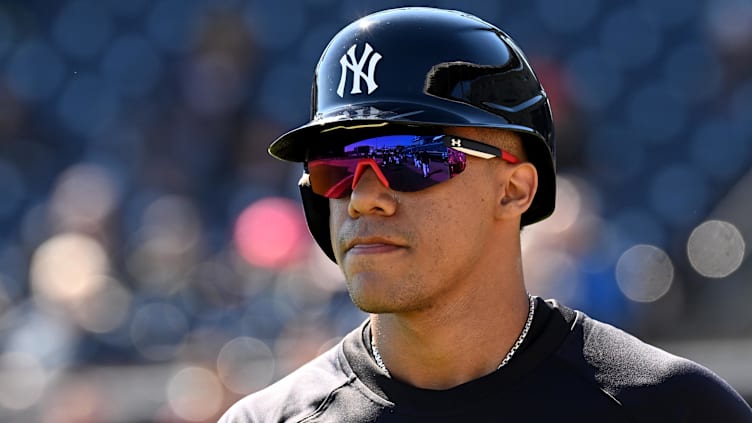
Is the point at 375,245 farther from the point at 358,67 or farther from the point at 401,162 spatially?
the point at 358,67

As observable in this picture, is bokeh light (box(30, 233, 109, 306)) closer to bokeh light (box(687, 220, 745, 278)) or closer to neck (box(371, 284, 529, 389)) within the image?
bokeh light (box(687, 220, 745, 278))

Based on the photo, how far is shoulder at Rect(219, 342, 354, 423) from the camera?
2.83 meters

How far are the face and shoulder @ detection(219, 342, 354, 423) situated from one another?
351 mm

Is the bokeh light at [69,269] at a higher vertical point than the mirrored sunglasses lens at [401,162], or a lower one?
higher

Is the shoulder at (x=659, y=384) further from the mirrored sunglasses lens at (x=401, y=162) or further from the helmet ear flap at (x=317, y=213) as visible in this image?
the helmet ear flap at (x=317, y=213)

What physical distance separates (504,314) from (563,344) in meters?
0.16

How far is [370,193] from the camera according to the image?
2637 millimetres

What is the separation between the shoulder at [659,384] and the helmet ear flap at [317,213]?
782mm

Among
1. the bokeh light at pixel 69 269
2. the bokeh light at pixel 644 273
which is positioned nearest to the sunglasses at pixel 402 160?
the bokeh light at pixel 644 273

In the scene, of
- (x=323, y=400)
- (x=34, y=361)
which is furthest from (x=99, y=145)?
(x=323, y=400)

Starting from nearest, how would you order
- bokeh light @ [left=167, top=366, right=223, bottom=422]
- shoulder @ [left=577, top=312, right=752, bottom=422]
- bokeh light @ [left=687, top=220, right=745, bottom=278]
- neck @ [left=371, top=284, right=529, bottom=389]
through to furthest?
shoulder @ [left=577, top=312, right=752, bottom=422] → neck @ [left=371, top=284, right=529, bottom=389] → bokeh light @ [left=167, top=366, right=223, bottom=422] → bokeh light @ [left=687, top=220, right=745, bottom=278]

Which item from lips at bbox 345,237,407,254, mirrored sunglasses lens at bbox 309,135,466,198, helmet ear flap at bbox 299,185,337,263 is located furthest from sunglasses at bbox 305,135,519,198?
helmet ear flap at bbox 299,185,337,263

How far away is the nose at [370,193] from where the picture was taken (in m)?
2.62

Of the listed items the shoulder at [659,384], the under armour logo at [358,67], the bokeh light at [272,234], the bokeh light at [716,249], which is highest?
the bokeh light at [272,234]
